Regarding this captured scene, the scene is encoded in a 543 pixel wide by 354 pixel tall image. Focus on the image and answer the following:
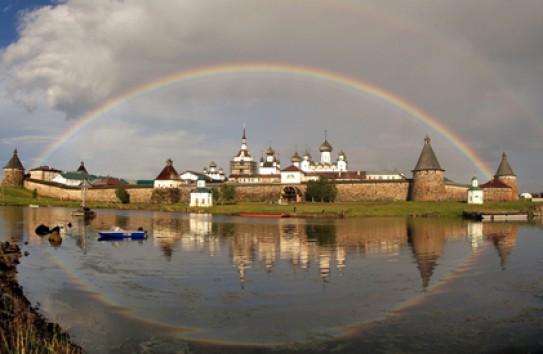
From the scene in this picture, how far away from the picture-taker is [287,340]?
1266 centimetres

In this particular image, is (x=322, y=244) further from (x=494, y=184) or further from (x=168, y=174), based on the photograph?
(x=168, y=174)

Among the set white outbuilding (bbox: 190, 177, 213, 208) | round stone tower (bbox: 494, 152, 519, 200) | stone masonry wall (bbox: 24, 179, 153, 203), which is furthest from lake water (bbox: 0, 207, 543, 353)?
stone masonry wall (bbox: 24, 179, 153, 203)

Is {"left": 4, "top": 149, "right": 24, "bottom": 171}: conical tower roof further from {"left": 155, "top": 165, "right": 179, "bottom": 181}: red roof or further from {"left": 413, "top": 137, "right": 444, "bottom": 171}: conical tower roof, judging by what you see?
{"left": 413, "top": 137, "right": 444, "bottom": 171}: conical tower roof

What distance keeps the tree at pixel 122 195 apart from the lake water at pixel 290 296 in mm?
72046

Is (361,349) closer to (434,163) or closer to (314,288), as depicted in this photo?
(314,288)

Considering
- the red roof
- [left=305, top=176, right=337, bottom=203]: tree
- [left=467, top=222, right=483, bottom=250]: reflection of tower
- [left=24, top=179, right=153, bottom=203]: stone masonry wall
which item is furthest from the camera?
the red roof

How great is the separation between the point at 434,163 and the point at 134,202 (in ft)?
210

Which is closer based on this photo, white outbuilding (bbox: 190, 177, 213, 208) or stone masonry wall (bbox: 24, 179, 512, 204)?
white outbuilding (bbox: 190, 177, 213, 208)

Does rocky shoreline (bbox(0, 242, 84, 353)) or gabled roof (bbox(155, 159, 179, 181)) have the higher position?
gabled roof (bbox(155, 159, 179, 181))

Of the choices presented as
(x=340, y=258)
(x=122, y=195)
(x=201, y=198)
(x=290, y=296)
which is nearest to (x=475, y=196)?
(x=201, y=198)

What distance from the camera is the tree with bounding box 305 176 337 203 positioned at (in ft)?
274

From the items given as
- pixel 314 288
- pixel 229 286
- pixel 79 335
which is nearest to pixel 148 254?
pixel 229 286

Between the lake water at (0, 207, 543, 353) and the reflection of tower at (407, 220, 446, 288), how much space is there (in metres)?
0.20

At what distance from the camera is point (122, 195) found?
10300 cm
